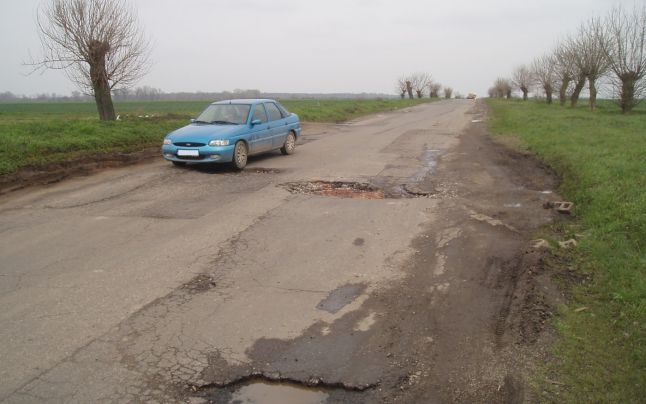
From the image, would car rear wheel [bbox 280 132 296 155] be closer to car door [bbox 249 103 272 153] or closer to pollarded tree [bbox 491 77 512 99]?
car door [bbox 249 103 272 153]

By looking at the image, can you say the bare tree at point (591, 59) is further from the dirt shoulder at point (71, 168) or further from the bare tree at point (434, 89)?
the bare tree at point (434, 89)

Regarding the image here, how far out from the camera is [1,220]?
23.8ft

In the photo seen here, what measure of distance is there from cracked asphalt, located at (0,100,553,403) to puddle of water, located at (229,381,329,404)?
7cm

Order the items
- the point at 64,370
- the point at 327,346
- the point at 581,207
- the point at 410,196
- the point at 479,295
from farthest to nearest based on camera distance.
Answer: the point at 410,196
the point at 581,207
the point at 479,295
the point at 327,346
the point at 64,370

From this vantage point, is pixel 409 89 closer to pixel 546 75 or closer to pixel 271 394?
pixel 546 75

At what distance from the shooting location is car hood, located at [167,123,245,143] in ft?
35.2

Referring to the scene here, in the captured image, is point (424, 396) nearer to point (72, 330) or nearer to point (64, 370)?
point (64, 370)

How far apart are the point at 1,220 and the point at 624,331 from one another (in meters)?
8.06

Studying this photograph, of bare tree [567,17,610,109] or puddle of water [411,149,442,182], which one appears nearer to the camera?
puddle of water [411,149,442,182]

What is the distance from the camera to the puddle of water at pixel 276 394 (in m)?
3.18

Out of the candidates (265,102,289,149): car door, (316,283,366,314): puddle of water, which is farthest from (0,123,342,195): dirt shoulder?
(316,283,366,314): puddle of water

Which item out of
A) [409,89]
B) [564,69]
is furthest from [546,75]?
[409,89]

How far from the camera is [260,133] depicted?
12047 mm

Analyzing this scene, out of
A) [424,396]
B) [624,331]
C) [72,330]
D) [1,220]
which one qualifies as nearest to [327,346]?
[424,396]
